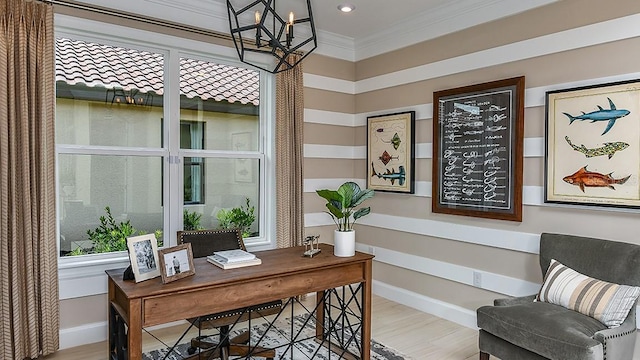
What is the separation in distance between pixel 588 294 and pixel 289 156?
2.73m

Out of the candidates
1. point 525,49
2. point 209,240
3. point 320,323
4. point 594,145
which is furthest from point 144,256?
point 525,49

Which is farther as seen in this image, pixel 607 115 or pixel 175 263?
pixel 607 115

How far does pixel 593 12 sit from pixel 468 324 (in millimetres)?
2599

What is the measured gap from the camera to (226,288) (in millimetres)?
2250

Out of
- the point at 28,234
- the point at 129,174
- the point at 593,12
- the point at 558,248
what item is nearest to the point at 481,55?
the point at 593,12

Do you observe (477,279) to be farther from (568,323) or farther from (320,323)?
(320,323)

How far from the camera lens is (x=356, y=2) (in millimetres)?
3650

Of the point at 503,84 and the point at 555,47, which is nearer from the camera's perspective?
the point at 555,47

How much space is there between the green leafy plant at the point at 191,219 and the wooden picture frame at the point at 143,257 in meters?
1.57

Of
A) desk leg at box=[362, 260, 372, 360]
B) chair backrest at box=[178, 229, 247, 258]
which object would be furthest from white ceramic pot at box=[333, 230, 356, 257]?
chair backrest at box=[178, 229, 247, 258]

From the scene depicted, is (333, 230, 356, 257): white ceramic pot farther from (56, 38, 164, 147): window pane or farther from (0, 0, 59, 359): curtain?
(0, 0, 59, 359): curtain

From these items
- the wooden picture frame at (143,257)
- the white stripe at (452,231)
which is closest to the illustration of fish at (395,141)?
the white stripe at (452,231)

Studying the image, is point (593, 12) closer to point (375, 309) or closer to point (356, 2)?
point (356, 2)

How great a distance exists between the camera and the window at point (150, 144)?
3277 mm
